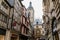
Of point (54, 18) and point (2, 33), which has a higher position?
point (54, 18)

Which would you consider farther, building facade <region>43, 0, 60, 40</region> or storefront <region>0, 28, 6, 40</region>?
storefront <region>0, 28, 6, 40</region>

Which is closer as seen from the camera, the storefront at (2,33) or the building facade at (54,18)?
the building facade at (54,18)

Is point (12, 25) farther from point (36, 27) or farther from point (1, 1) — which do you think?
point (36, 27)

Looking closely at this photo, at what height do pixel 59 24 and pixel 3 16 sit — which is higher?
pixel 3 16

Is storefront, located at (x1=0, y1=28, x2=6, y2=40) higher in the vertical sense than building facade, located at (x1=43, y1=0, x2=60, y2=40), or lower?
lower

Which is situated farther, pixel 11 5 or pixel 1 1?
pixel 11 5

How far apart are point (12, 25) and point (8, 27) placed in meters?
1.53

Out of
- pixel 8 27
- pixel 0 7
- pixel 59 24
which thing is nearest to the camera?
pixel 59 24

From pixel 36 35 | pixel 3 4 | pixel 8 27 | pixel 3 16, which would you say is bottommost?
pixel 36 35

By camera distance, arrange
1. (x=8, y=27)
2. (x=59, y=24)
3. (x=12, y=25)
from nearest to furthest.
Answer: (x=59, y=24)
(x=8, y=27)
(x=12, y=25)

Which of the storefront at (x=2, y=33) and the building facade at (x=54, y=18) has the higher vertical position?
the building facade at (x=54, y=18)

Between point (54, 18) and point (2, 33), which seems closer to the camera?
point (2, 33)

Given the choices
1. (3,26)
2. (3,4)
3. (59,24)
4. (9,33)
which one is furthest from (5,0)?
(59,24)

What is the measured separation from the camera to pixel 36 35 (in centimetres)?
7100
